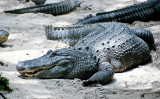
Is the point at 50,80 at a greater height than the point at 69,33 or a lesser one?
greater

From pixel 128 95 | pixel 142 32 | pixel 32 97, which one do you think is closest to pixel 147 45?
pixel 142 32

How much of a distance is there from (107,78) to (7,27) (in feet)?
10.9

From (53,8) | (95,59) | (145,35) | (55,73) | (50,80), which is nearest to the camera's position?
(50,80)

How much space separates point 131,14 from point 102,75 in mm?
3314

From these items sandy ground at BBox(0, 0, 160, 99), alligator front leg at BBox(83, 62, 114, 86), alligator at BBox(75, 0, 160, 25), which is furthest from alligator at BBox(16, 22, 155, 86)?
alligator at BBox(75, 0, 160, 25)

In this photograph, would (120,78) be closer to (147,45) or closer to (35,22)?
(147,45)

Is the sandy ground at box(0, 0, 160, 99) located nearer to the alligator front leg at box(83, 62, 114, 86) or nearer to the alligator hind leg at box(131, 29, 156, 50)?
the alligator front leg at box(83, 62, 114, 86)

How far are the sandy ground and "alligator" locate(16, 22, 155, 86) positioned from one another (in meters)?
0.13

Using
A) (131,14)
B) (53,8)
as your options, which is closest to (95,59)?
(131,14)

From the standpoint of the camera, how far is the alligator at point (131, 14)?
24.1ft

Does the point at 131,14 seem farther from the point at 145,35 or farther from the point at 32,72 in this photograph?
the point at 32,72

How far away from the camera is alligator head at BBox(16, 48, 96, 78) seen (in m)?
4.67

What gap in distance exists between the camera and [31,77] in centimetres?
473

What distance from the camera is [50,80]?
15.3 feet
